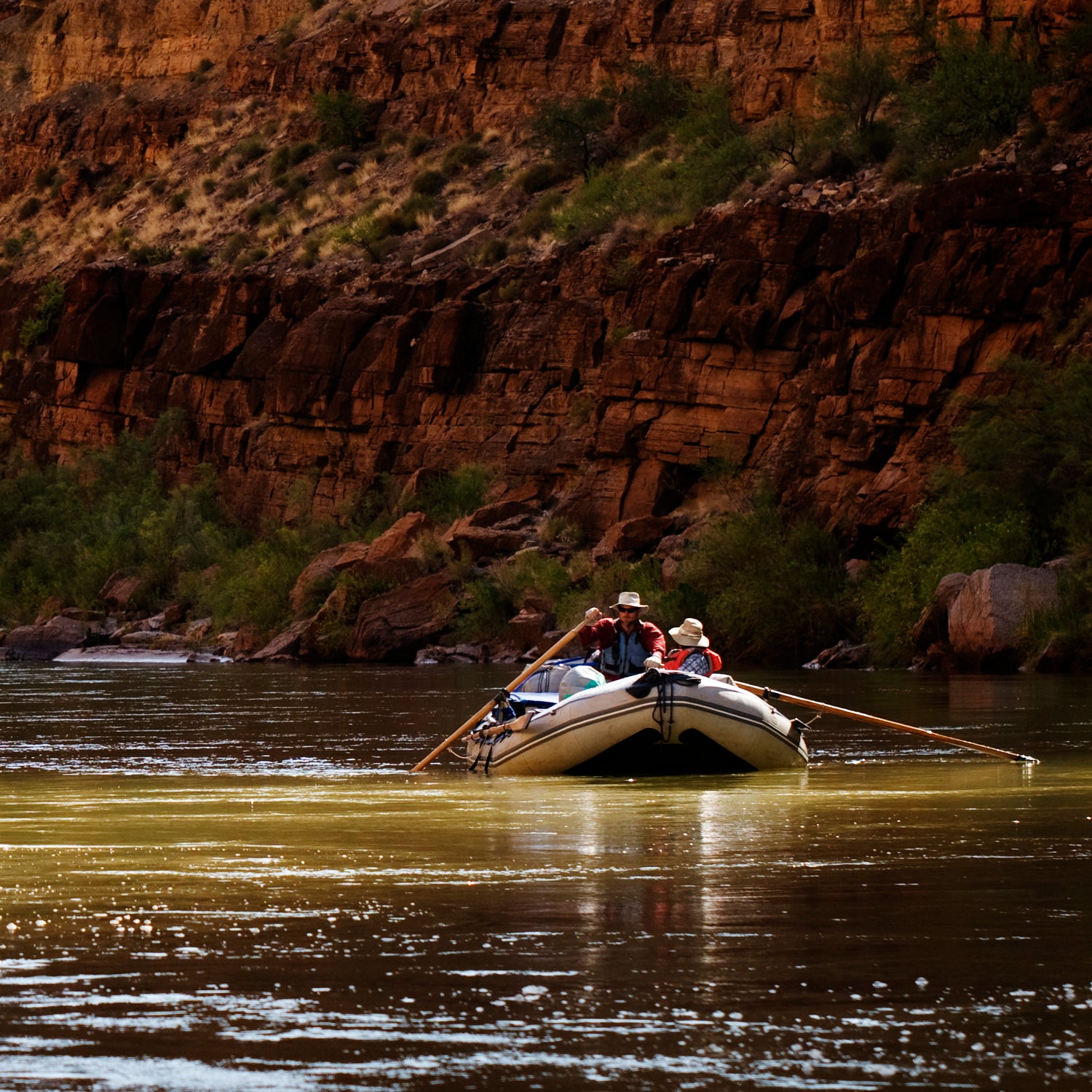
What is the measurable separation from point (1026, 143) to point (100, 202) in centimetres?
4943

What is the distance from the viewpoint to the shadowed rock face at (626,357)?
47906mm

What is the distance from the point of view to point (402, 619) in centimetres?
5281

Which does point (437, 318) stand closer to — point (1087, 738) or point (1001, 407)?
point (1001, 407)

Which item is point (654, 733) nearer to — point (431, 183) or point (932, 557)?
point (932, 557)

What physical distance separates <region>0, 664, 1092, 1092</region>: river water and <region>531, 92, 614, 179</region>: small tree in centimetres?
5202

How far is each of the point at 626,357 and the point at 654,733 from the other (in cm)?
3848

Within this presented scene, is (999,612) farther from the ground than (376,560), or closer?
closer

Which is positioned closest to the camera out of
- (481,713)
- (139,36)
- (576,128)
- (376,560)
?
(481,713)

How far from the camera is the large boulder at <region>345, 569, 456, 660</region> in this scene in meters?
52.2

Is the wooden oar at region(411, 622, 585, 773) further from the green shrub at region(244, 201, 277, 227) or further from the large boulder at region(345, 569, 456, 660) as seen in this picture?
the green shrub at region(244, 201, 277, 227)

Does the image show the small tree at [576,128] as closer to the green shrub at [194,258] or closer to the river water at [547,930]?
the green shrub at [194,258]

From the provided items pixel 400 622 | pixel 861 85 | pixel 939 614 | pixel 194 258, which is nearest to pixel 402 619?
pixel 400 622

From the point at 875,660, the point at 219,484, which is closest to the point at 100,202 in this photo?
the point at 219,484

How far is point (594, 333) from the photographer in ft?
196
